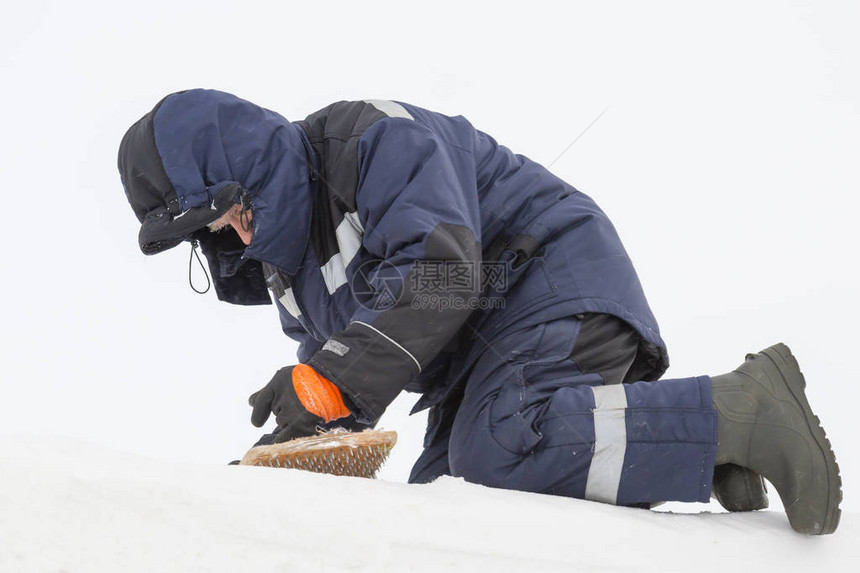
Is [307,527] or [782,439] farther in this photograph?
[782,439]

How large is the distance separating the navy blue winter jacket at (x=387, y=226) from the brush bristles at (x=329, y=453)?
7 cm

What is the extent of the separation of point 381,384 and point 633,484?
0.44 m

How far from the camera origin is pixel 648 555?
1.17m

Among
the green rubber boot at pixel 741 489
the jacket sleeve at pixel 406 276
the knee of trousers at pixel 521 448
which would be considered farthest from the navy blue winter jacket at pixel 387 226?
the green rubber boot at pixel 741 489

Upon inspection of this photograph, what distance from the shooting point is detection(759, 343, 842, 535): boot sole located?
129 cm

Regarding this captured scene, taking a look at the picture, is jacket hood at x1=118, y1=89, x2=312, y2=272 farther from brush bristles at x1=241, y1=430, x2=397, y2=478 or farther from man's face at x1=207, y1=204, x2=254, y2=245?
brush bristles at x1=241, y1=430, x2=397, y2=478

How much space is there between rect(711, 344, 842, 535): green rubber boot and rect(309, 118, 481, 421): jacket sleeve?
463 millimetres

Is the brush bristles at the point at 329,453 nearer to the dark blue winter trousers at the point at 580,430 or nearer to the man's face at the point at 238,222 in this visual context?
the dark blue winter trousers at the point at 580,430

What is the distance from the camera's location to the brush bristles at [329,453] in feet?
4.27

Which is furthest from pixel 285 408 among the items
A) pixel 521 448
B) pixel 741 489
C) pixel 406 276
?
pixel 741 489

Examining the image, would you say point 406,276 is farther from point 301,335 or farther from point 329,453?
point 301,335

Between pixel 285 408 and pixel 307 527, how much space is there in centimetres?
40

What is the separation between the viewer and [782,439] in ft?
4.33

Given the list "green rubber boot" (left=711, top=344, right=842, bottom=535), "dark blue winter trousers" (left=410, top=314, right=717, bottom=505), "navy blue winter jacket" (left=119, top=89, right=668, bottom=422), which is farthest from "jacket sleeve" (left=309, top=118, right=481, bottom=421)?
"green rubber boot" (left=711, top=344, right=842, bottom=535)
